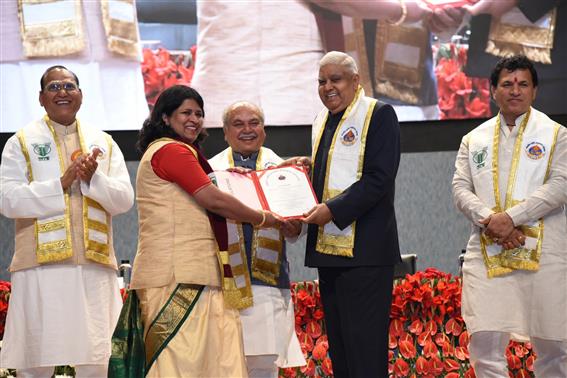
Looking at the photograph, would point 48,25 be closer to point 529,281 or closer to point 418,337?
point 418,337

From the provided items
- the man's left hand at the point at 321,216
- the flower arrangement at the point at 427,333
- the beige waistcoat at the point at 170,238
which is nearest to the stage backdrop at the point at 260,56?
the flower arrangement at the point at 427,333

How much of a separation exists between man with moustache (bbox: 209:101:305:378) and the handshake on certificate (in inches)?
9.0

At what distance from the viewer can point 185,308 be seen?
3.46m

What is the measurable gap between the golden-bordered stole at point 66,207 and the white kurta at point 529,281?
5.72 ft

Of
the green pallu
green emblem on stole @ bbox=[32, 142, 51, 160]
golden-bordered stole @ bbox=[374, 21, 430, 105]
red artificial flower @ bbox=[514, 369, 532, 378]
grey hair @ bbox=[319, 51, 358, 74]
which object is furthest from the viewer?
golden-bordered stole @ bbox=[374, 21, 430, 105]

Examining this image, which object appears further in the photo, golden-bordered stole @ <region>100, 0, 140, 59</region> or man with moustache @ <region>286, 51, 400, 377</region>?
golden-bordered stole @ <region>100, 0, 140, 59</region>

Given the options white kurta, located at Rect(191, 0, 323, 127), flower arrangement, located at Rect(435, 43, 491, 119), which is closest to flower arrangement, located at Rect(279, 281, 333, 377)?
white kurta, located at Rect(191, 0, 323, 127)

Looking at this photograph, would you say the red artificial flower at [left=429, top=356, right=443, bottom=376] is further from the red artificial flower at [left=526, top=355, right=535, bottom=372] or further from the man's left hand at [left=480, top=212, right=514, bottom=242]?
the man's left hand at [left=480, top=212, right=514, bottom=242]

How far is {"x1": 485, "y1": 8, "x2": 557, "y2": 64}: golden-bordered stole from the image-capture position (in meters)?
6.78

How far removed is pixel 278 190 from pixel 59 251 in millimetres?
1160

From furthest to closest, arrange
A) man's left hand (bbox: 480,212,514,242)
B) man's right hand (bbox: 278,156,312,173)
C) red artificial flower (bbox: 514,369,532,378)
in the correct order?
red artificial flower (bbox: 514,369,532,378) → man's left hand (bbox: 480,212,514,242) → man's right hand (bbox: 278,156,312,173)

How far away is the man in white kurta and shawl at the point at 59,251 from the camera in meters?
4.35

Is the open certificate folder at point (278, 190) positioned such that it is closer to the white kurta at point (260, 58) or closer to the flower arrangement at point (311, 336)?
the flower arrangement at point (311, 336)

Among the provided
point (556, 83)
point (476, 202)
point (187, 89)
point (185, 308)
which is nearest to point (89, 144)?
point (187, 89)
